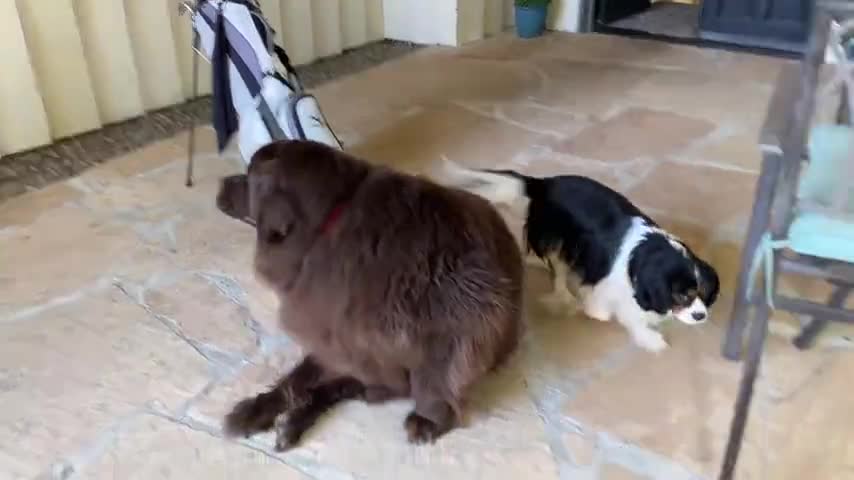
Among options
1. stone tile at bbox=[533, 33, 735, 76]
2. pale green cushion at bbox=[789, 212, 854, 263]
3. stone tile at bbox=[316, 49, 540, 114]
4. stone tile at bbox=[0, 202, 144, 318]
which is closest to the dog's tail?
pale green cushion at bbox=[789, 212, 854, 263]

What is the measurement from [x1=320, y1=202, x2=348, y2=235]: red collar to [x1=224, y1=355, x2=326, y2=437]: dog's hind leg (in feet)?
1.11

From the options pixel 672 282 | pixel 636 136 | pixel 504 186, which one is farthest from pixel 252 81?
pixel 636 136

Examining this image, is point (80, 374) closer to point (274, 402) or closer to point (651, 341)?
point (274, 402)

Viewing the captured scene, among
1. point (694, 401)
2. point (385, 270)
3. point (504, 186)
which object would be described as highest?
point (385, 270)

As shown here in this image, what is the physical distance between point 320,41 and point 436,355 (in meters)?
2.68

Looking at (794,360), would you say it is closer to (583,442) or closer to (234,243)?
(583,442)

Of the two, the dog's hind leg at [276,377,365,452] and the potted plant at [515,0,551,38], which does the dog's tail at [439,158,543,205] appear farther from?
the potted plant at [515,0,551,38]

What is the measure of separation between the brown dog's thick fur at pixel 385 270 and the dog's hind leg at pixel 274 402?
6 cm

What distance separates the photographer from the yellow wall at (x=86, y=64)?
2.84m

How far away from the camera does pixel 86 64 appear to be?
9.93 feet

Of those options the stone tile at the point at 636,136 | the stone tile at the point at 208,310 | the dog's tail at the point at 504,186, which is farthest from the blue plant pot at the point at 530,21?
the stone tile at the point at 208,310

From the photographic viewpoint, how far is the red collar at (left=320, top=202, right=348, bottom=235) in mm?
1492

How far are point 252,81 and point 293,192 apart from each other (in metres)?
0.99

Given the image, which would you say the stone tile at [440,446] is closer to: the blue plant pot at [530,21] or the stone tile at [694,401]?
the stone tile at [694,401]
